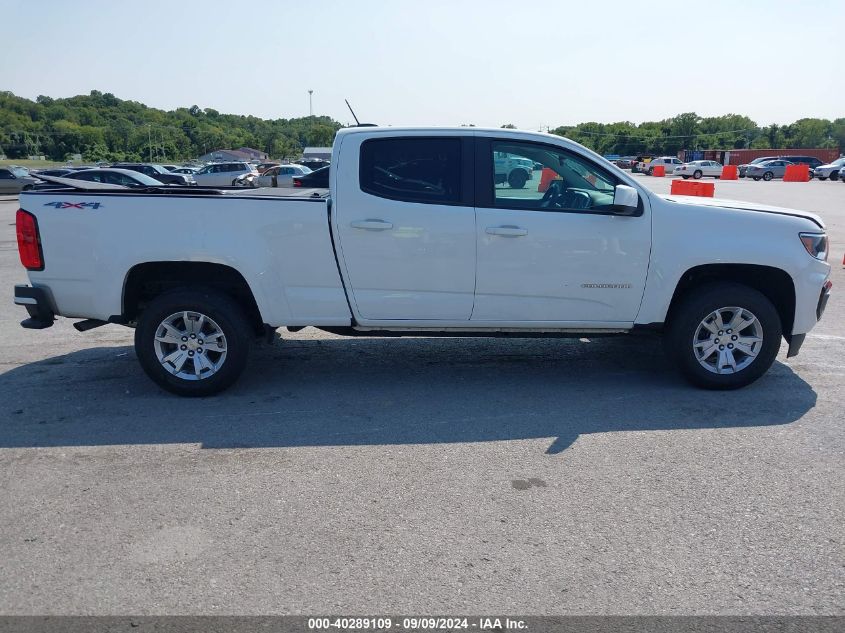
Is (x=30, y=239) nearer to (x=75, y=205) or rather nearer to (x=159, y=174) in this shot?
(x=75, y=205)

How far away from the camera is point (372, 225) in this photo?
538 cm

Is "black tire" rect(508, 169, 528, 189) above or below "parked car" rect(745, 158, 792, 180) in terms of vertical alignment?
above

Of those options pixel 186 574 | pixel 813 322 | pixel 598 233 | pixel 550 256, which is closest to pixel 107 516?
pixel 186 574

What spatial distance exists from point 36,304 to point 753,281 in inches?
219

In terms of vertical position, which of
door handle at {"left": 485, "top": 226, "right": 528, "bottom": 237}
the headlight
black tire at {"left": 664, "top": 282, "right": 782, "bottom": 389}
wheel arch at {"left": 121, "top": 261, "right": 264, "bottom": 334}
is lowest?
black tire at {"left": 664, "top": 282, "right": 782, "bottom": 389}

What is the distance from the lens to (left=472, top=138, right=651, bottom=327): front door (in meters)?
5.43

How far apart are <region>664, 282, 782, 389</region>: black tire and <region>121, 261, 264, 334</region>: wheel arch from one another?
3.20m

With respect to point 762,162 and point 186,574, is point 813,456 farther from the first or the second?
point 762,162

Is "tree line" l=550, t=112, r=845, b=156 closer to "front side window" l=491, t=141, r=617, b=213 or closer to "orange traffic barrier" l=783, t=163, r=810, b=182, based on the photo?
"orange traffic barrier" l=783, t=163, r=810, b=182

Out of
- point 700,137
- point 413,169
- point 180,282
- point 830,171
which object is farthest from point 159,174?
point 700,137

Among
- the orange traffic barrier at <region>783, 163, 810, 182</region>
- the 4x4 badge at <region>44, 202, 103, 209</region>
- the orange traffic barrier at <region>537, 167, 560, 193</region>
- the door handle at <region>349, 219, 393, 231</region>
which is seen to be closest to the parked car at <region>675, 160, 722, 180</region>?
the orange traffic barrier at <region>783, 163, 810, 182</region>

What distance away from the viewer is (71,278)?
216 inches

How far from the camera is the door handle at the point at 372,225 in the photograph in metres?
5.38

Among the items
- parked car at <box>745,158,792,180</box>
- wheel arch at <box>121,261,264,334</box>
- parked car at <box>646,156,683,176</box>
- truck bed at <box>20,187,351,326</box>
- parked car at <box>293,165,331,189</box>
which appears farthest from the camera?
parked car at <box>646,156,683,176</box>
